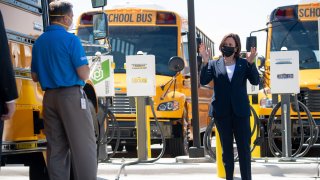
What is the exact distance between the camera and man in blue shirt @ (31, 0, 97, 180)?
689 cm

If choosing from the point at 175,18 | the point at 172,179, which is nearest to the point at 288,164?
the point at 172,179

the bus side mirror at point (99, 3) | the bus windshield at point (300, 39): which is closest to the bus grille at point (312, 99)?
the bus windshield at point (300, 39)

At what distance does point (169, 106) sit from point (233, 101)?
6.10 meters

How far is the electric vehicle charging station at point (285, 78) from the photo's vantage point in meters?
11.2

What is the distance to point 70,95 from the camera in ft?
22.6

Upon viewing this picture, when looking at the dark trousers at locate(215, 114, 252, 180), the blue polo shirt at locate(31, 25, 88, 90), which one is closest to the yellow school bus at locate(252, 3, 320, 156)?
the dark trousers at locate(215, 114, 252, 180)

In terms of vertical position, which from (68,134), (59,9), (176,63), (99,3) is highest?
(99,3)

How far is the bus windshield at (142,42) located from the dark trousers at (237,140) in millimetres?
6840

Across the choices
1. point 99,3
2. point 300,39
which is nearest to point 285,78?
point 99,3

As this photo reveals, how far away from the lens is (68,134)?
6.91 m

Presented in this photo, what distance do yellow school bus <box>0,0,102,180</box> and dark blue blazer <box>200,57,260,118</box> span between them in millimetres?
1965

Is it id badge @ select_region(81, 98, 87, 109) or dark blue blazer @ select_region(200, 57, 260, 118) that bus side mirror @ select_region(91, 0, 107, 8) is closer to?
dark blue blazer @ select_region(200, 57, 260, 118)

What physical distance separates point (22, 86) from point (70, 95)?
0.63 m

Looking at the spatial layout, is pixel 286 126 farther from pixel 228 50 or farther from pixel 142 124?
pixel 228 50
